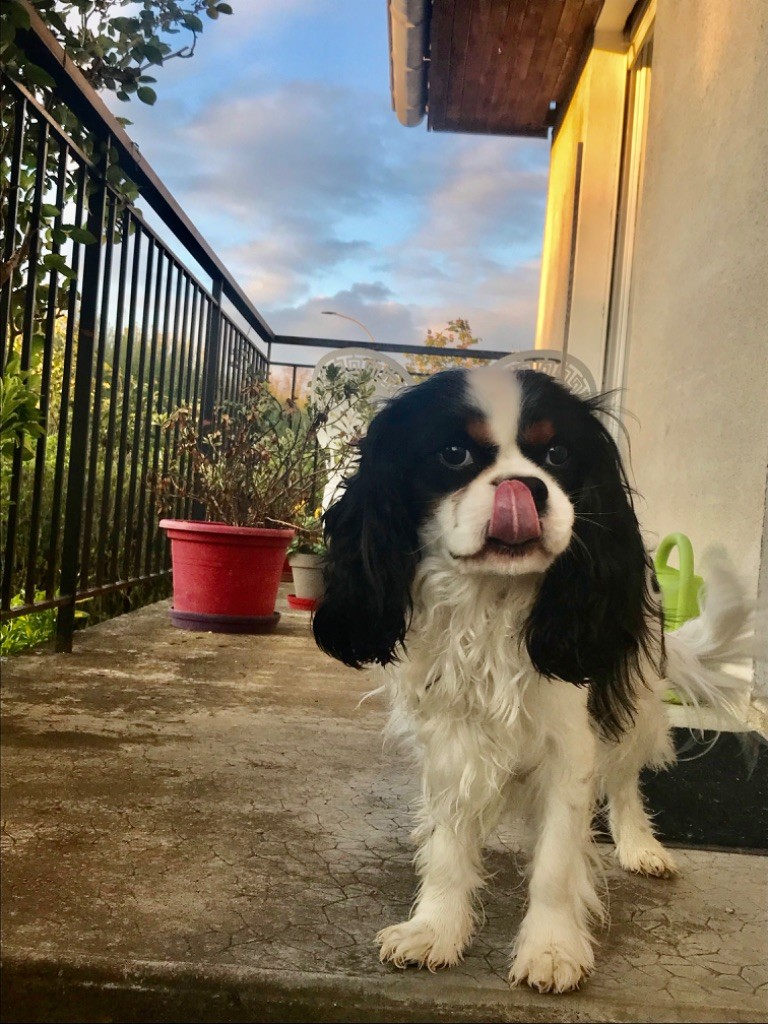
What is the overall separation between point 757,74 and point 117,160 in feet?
6.31

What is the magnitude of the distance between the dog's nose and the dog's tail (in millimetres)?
814

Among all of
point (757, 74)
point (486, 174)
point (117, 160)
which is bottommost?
point (117, 160)

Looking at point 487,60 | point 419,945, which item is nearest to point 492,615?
point 419,945

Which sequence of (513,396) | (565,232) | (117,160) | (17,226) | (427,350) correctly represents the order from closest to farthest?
(513,396), (17,226), (117,160), (565,232), (427,350)

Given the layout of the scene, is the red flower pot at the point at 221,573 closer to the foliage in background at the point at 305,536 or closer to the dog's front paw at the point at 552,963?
the foliage in background at the point at 305,536

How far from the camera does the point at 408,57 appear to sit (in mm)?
5258

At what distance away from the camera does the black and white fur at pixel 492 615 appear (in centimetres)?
108

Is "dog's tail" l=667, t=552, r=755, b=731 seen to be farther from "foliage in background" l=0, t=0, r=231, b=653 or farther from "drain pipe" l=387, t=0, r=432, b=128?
"drain pipe" l=387, t=0, r=432, b=128

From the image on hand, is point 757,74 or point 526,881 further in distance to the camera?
point 757,74

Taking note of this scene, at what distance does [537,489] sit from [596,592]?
9.0 inches

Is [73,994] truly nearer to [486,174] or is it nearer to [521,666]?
[521,666]

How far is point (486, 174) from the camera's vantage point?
15.7ft

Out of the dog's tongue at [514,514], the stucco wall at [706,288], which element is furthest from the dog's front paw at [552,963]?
the stucco wall at [706,288]

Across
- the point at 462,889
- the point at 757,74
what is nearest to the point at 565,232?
the point at 757,74
